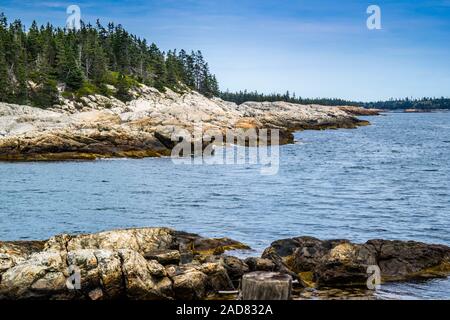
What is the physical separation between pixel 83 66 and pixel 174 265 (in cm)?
10533

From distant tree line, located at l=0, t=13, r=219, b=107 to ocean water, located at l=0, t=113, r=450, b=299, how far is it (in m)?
38.7

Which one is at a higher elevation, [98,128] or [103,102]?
[103,102]

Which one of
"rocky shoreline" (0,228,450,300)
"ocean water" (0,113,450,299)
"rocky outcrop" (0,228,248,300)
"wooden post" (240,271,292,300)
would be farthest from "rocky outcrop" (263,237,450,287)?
"wooden post" (240,271,292,300)

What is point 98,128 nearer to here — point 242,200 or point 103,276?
point 242,200

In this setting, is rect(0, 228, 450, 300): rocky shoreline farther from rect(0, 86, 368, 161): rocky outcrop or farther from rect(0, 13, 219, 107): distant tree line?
rect(0, 13, 219, 107): distant tree line

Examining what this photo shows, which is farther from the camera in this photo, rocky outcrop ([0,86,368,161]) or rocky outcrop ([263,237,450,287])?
rocky outcrop ([0,86,368,161])

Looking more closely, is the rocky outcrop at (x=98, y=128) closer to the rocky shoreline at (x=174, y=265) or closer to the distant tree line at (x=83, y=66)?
the distant tree line at (x=83, y=66)

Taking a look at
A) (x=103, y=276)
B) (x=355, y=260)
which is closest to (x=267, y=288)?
(x=103, y=276)

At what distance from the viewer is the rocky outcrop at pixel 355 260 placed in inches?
701

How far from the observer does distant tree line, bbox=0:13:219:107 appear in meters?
93.0

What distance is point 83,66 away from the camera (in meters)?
117

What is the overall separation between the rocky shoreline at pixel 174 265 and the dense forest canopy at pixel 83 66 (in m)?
72.6

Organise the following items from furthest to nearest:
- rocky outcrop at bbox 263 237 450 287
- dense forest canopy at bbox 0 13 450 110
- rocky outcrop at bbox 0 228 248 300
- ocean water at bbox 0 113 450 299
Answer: dense forest canopy at bbox 0 13 450 110 < ocean water at bbox 0 113 450 299 < rocky outcrop at bbox 263 237 450 287 < rocky outcrop at bbox 0 228 248 300
